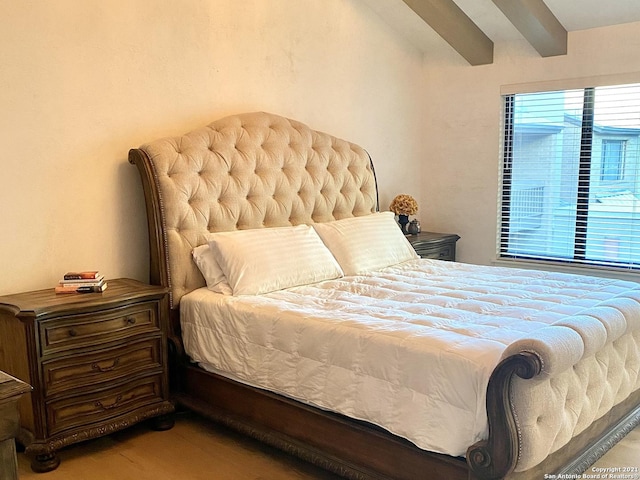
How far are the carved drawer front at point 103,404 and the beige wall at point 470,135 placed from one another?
9.37 feet

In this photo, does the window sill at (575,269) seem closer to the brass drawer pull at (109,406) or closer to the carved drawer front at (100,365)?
the carved drawer front at (100,365)

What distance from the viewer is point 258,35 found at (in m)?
3.68

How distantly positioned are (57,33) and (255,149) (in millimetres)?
1192

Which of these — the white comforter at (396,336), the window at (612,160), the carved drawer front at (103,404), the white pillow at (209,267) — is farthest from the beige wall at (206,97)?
the white comforter at (396,336)

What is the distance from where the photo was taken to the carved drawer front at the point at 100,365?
2.51m

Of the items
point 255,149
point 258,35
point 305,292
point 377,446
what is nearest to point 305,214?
point 255,149

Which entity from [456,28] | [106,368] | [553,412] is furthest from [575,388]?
[456,28]

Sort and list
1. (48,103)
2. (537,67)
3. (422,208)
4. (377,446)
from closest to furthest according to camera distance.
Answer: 1. (377,446)
2. (48,103)
3. (537,67)
4. (422,208)

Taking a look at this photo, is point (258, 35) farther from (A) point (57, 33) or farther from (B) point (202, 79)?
(A) point (57, 33)

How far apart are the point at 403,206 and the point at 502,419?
110 inches

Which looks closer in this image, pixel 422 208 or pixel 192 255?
pixel 192 255

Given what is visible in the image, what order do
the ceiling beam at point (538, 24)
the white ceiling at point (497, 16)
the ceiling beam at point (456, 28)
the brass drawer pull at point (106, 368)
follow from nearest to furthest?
1. the brass drawer pull at point (106, 368)
2. the ceiling beam at point (538, 24)
3. the white ceiling at point (497, 16)
4. the ceiling beam at point (456, 28)

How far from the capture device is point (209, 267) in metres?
3.06

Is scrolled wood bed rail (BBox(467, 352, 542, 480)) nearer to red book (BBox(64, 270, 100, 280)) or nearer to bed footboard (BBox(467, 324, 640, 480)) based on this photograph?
bed footboard (BBox(467, 324, 640, 480))
